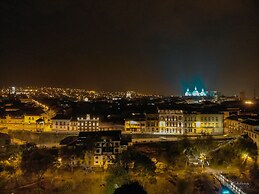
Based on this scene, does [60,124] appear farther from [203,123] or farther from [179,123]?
[203,123]

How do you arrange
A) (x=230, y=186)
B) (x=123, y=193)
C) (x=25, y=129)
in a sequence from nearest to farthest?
(x=123, y=193)
(x=230, y=186)
(x=25, y=129)

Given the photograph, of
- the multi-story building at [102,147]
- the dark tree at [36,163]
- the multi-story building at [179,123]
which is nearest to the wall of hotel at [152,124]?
the multi-story building at [179,123]

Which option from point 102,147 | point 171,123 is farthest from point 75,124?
point 102,147

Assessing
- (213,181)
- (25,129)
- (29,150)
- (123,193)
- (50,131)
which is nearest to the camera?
(123,193)

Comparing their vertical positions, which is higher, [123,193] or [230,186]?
[123,193]

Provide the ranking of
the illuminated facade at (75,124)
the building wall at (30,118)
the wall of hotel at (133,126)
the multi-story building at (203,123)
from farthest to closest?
1. the building wall at (30,118)
2. the illuminated facade at (75,124)
3. the multi-story building at (203,123)
4. the wall of hotel at (133,126)

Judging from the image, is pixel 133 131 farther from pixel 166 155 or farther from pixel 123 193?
pixel 123 193

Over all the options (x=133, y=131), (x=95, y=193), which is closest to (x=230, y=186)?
(x=95, y=193)

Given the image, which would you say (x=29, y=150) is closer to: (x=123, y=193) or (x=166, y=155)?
(x=166, y=155)

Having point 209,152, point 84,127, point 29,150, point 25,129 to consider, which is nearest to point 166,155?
point 209,152

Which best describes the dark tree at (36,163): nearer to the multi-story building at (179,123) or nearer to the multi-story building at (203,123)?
the multi-story building at (179,123)

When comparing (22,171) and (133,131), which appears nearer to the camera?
(22,171)
